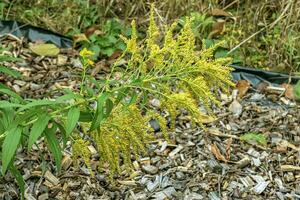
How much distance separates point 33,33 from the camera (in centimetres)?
479

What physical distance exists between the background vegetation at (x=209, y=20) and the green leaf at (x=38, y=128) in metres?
2.59

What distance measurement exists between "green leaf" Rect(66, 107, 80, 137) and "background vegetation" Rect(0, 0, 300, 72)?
8.50 ft

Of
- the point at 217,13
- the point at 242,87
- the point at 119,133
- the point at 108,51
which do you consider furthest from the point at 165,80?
the point at 217,13

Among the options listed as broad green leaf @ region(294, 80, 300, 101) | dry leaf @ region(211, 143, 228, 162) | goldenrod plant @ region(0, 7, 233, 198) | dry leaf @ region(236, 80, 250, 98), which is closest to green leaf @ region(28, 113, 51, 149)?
goldenrod plant @ region(0, 7, 233, 198)

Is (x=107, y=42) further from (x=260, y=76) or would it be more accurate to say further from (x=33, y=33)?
(x=260, y=76)

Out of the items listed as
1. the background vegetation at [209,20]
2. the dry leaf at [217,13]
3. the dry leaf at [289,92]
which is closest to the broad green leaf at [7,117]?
the background vegetation at [209,20]

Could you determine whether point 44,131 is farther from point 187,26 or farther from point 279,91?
point 279,91

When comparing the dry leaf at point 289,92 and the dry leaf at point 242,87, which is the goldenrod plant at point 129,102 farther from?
the dry leaf at point 289,92

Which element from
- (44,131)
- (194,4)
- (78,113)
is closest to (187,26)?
(78,113)

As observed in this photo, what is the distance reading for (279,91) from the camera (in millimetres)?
4449

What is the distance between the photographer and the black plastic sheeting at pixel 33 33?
4.77m

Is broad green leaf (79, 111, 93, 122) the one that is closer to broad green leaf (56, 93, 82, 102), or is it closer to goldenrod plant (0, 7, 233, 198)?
goldenrod plant (0, 7, 233, 198)

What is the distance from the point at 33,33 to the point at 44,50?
32cm

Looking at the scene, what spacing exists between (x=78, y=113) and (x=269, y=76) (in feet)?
9.26
